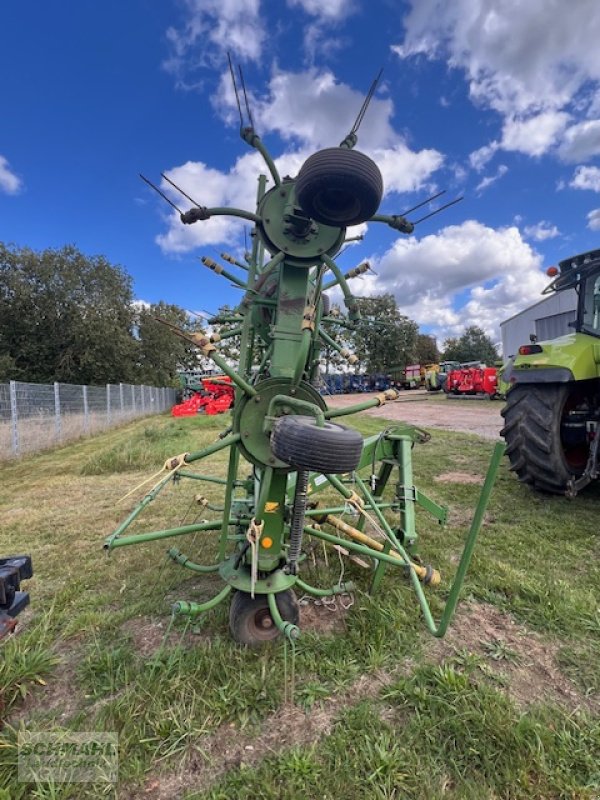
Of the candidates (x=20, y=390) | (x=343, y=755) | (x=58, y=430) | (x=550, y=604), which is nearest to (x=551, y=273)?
(x=550, y=604)

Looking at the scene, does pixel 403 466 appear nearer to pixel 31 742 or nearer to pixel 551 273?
pixel 31 742

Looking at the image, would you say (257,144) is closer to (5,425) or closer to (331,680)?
(331,680)

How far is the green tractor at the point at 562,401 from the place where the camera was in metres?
4.39

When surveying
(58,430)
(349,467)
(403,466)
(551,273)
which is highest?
(551,273)

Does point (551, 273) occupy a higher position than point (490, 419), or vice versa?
point (551, 273)

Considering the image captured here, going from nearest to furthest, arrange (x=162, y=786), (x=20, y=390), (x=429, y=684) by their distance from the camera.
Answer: (x=162, y=786) → (x=429, y=684) → (x=20, y=390)

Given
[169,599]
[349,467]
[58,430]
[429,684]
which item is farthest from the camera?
[58,430]

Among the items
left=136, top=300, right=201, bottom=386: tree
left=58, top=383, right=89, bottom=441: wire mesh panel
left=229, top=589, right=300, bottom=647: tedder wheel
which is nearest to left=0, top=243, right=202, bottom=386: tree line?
left=136, top=300, right=201, bottom=386: tree

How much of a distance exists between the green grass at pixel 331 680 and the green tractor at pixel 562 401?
88 centimetres

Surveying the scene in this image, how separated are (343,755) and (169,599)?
63.8 inches

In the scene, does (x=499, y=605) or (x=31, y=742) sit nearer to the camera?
(x=31, y=742)

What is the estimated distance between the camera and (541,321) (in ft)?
93.7

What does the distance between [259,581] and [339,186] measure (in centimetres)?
197

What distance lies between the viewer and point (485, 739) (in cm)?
169
